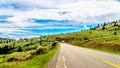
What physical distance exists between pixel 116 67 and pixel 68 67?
438cm

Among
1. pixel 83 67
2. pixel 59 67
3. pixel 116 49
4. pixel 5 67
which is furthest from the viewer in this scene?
pixel 116 49

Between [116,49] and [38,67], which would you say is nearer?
[38,67]

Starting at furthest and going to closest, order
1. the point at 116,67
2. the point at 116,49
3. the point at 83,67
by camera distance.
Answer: the point at 116,49, the point at 83,67, the point at 116,67

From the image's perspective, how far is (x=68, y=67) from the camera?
20.9 m

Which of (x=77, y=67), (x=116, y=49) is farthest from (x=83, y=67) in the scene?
(x=116, y=49)

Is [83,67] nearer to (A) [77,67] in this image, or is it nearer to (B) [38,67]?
(A) [77,67]

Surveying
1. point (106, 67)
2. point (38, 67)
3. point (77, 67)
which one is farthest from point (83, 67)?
point (38, 67)

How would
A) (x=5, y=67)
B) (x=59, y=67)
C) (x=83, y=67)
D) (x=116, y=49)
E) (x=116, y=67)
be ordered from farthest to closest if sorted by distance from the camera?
1. (x=116, y=49)
2. (x=5, y=67)
3. (x=59, y=67)
4. (x=83, y=67)
5. (x=116, y=67)

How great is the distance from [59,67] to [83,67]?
241 centimetres

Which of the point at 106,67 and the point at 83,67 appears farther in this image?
the point at 83,67

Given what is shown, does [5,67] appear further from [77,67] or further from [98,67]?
[98,67]

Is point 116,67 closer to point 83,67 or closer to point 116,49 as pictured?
point 83,67

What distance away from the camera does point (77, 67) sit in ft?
66.8

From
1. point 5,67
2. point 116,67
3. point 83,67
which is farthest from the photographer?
point 5,67
